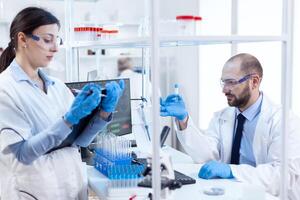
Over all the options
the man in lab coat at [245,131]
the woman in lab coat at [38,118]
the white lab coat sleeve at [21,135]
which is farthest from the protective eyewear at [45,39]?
the man in lab coat at [245,131]

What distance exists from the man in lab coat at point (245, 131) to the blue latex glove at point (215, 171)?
4 centimetres

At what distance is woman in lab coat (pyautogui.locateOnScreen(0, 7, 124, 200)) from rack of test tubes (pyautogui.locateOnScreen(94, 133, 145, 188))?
140 millimetres

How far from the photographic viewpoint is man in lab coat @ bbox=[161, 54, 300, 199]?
5.69ft

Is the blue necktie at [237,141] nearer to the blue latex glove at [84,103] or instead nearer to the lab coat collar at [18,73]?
the blue latex glove at [84,103]

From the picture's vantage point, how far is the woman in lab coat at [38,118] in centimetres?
135

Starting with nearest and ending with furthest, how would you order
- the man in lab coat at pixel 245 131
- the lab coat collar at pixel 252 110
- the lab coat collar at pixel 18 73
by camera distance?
Result: the lab coat collar at pixel 18 73, the man in lab coat at pixel 245 131, the lab coat collar at pixel 252 110

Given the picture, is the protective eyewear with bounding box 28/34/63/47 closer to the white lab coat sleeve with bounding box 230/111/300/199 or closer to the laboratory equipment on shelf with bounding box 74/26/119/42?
the laboratory equipment on shelf with bounding box 74/26/119/42

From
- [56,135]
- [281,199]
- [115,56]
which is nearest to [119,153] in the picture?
[56,135]

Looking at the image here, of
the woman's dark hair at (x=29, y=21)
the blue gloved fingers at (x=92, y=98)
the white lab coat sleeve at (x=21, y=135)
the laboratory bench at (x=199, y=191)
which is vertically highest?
the woman's dark hair at (x=29, y=21)

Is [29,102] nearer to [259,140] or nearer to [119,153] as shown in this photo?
Result: [119,153]

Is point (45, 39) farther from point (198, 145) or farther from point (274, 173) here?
point (274, 173)

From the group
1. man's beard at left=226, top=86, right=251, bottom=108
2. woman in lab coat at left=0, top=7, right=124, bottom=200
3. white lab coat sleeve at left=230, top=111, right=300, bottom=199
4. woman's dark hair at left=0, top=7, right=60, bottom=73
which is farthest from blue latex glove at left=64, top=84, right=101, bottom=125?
man's beard at left=226, top=86, right=251, bottom=108

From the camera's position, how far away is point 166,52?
4391mm

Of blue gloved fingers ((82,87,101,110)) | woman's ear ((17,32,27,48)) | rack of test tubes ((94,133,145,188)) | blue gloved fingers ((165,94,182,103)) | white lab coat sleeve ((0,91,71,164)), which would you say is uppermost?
woman's ear ((17,32,27,48))
